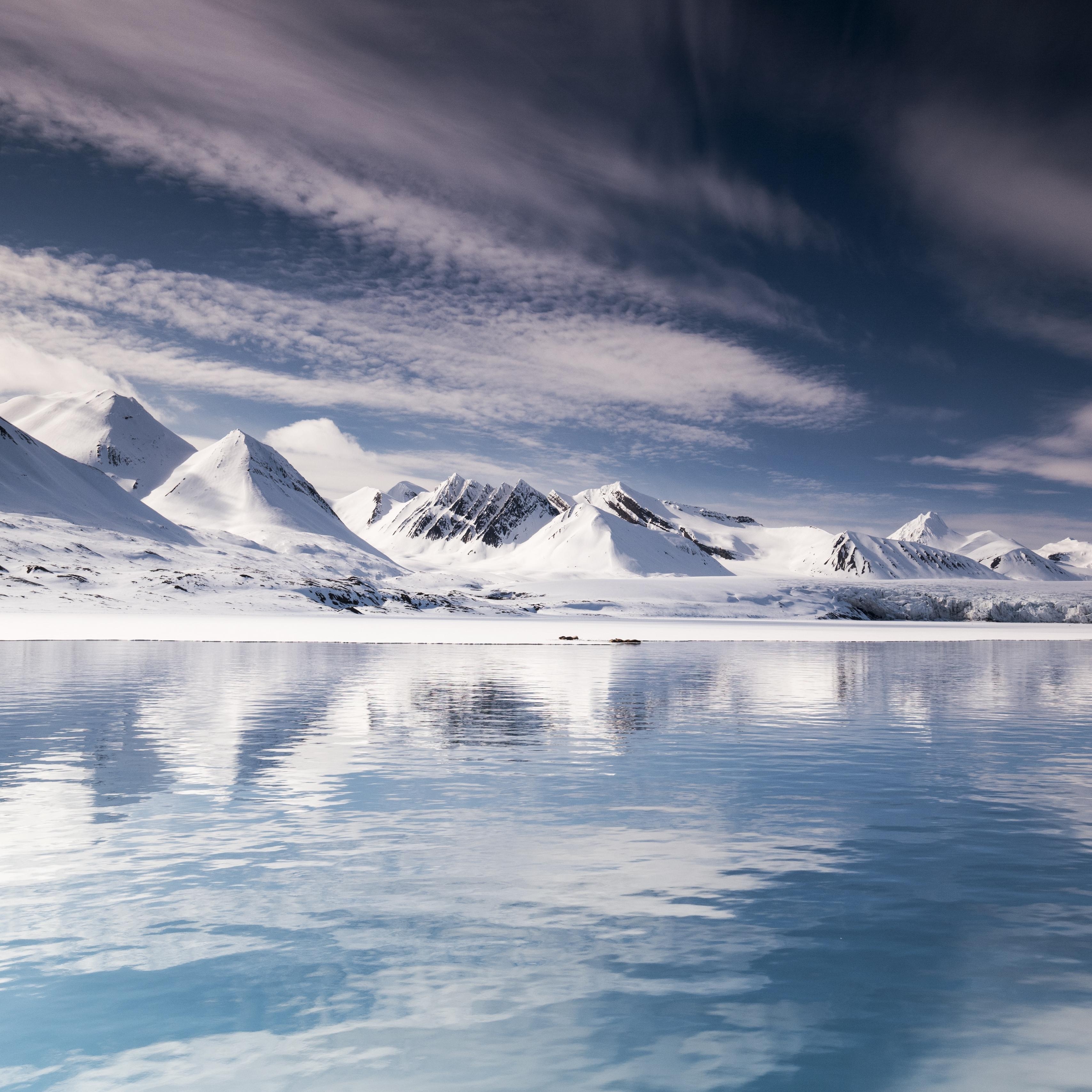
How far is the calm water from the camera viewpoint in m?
7.02

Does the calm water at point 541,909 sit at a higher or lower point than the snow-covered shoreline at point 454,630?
lower

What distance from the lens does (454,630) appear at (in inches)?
3302

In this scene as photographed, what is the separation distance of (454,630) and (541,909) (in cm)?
7457

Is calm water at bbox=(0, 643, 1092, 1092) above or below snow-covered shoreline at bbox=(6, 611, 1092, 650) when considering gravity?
below

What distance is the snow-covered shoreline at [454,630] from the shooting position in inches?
2709

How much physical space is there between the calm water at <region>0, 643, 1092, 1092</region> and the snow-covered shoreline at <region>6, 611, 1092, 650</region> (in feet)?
149

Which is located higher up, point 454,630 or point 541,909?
point 454,630

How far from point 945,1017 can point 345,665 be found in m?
37.8

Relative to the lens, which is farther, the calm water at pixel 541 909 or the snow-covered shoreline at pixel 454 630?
the snow-covered shoreline at pixel 454 630

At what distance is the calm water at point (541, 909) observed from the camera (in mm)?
7020

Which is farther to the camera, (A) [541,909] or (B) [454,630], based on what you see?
(B) [454,630]

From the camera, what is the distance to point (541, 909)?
32.4 feet

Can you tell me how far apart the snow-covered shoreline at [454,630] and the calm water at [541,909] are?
4541cm

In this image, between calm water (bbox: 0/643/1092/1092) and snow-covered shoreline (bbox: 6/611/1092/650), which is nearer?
calm water (bbox: 0/643/1092/1092)
